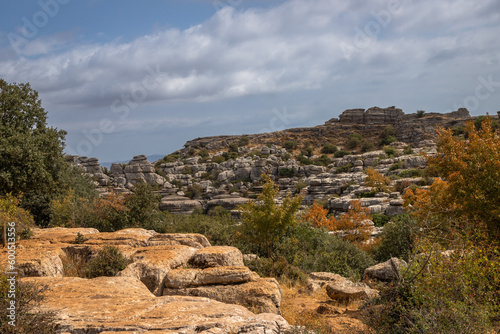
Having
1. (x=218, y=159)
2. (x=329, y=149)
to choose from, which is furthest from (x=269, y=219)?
(x=329, y=149)

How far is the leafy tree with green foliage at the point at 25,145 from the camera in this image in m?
15.0

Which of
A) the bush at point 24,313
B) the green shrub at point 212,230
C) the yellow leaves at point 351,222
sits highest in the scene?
the bush at point 24,313

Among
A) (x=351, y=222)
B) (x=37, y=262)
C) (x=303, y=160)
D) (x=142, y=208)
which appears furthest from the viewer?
(x=303, y=160)

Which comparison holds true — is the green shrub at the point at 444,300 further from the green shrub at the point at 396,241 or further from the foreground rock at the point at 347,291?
the green shrub at the point at 396,241

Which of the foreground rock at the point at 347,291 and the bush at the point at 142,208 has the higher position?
the bush at the point at 142,208

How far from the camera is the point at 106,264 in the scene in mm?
9828

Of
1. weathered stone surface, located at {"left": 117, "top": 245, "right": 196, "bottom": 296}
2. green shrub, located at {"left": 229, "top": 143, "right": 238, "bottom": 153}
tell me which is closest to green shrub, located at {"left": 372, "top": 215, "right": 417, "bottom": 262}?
weathered stone surface, located at {"left": 117, "top": 245, "right": 196, "bottom": 296}

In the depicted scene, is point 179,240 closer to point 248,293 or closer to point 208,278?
point 208,278

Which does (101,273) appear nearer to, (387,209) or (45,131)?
(45,131)

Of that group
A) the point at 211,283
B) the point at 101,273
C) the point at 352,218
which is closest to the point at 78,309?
the point at 211,283

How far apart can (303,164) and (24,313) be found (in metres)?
73.4

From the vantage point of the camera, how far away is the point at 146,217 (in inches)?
832

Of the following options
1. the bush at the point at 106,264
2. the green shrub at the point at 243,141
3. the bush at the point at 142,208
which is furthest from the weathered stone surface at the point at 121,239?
the green shrub at the point at 243,141

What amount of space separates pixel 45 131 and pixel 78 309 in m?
14.4
